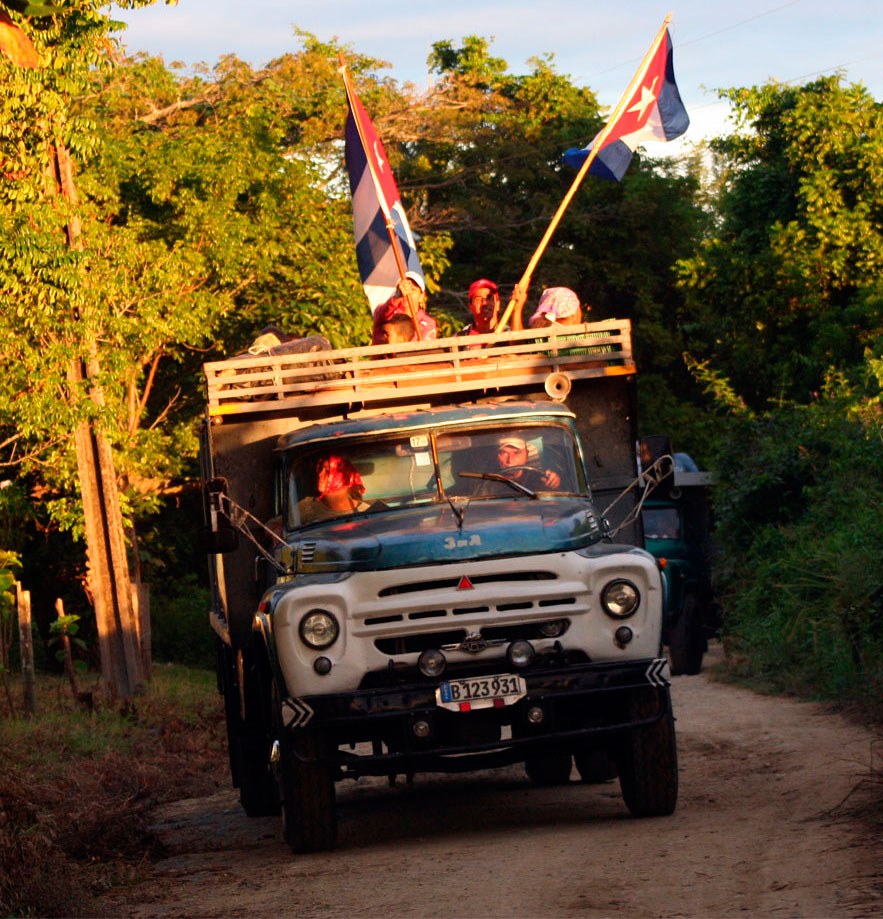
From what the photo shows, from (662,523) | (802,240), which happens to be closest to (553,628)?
(662,523)

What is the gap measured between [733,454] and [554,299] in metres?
11.4

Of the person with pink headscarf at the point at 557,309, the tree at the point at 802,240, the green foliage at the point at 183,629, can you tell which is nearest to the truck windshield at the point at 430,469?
the person with pink headscarf at the point at 557,309

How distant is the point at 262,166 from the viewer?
2184 centimetres

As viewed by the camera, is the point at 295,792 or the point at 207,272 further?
the point at 207,272

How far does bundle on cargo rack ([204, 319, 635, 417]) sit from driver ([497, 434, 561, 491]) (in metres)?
0.58

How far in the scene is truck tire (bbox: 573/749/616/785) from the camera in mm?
10477

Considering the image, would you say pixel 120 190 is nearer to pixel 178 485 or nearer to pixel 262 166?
pixel 262 166

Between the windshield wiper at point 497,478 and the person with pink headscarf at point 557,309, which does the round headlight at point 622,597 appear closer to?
the windshield wiper at point 497,478

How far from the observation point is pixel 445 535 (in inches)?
322

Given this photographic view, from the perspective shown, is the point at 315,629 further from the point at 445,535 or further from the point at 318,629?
the point at 445,535

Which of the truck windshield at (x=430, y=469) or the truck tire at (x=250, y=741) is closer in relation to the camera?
the truck windshield at (x=430, y=469)

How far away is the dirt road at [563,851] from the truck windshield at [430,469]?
1.84 metres

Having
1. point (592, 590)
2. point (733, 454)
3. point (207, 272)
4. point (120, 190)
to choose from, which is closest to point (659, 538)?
point (733, 454)

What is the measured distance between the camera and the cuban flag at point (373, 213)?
13.9 m
